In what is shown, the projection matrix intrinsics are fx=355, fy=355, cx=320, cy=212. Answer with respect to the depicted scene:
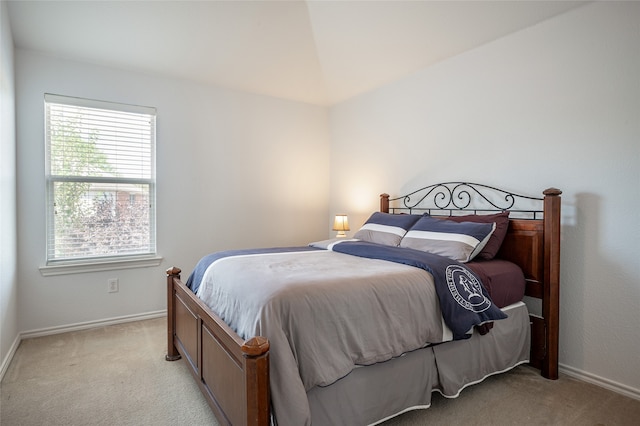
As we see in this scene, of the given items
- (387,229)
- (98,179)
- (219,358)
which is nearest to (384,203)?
(387,229)

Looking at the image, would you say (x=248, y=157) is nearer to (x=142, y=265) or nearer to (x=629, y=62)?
(x=142, y=265)

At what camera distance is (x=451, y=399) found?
2.05 m

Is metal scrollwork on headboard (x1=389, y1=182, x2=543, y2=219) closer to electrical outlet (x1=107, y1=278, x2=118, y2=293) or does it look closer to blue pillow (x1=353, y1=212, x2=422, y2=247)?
blue pillow (x1=353, y1=212, x2=422, y2=247)

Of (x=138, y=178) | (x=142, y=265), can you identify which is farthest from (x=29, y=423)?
(x=138, y=178)

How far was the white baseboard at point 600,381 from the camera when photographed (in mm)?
2129

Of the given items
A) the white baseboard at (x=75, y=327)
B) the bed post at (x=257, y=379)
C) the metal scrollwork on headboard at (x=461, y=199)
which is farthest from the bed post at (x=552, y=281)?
the white baseboard at (x=75, y=327)

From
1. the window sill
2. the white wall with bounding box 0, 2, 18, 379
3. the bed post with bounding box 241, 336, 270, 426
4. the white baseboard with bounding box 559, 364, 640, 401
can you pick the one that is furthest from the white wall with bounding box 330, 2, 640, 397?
the white wall with bounding box 0, 2, 18, 379

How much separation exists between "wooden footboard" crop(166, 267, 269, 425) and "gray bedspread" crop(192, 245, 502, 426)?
0.08 m

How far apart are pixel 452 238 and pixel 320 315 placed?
1334 millimetres

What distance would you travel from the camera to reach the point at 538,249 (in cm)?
243

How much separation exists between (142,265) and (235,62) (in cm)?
224

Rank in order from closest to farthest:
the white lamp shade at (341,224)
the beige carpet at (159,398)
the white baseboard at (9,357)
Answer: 1. the beige carpet at (159,398)
2. the white baseboard at (9,357)
3. the white lamp shade at (341,224)

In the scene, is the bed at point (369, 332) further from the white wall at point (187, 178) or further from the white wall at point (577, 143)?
the white wall at point (187, 178)

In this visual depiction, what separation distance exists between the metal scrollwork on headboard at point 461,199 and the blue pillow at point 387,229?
36 centimetres
